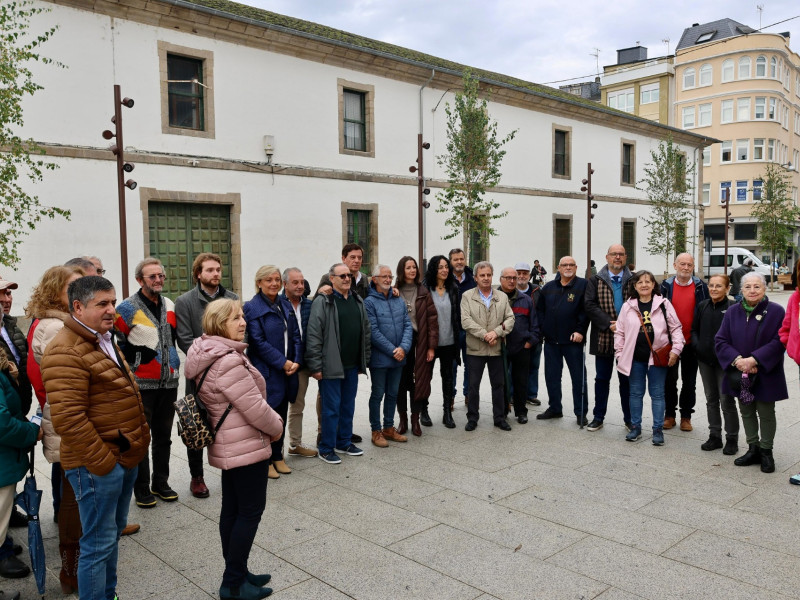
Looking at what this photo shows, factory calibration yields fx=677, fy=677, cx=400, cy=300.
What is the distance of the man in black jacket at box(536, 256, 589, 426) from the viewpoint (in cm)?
754

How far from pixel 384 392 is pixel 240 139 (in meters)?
12.3

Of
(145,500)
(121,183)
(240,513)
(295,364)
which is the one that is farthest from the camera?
(121,183)

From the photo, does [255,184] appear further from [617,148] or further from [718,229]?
[718,229]

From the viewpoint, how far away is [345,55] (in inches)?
765

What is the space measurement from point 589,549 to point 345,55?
17649mm

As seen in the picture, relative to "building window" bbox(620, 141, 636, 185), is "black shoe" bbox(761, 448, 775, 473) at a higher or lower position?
lower

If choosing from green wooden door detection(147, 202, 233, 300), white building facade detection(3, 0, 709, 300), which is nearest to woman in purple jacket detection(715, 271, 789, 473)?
white building facade detection(3, 0, 709, 300)

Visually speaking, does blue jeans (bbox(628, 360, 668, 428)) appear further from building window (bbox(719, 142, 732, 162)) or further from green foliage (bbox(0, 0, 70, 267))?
building window (bbox(719, 142, 732, 162))

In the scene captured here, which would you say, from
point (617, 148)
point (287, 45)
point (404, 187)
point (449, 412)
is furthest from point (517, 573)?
point (617, 148)

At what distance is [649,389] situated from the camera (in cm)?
675

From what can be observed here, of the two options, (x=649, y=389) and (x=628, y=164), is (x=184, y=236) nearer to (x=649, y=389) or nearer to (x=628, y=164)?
(x=649, y=389)

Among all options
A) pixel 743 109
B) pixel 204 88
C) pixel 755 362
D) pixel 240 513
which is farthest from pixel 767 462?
pixel 743 109

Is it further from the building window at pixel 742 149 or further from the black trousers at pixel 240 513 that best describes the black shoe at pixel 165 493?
the building window at pixel 742 149

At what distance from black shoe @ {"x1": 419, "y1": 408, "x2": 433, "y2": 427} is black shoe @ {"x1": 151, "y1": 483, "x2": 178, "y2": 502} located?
10.1 feet
